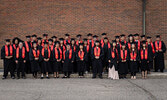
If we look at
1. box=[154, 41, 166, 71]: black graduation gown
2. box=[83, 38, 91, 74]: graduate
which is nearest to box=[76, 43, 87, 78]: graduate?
box=[83, 38, 91, 74]: graduate

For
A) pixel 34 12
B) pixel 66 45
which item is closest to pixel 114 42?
pixel 66 45

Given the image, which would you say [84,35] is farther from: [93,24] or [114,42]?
[114,42]

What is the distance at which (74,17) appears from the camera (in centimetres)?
1545

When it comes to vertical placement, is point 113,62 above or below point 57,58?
below

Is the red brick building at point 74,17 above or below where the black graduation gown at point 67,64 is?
above

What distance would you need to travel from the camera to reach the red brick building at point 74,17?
1523 cm

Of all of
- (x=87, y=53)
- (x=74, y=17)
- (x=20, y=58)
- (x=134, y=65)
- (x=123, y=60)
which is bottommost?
(x=134, y=65)

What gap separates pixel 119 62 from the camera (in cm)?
1161

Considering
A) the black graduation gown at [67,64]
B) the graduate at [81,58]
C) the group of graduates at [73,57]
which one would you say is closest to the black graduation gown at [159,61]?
the group of graduates at [73,57]

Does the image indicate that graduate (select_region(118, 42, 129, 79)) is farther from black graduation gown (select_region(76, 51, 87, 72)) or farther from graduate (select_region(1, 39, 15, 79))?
graduate (select_region(1, 39, 15, 79))

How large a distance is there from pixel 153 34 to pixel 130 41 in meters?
3.57

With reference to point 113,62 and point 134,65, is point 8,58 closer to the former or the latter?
point 113,62

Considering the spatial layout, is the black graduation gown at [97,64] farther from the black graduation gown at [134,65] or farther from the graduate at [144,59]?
the graduate at [144,59]

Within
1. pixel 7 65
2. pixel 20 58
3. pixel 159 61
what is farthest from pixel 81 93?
pixel 159 61
